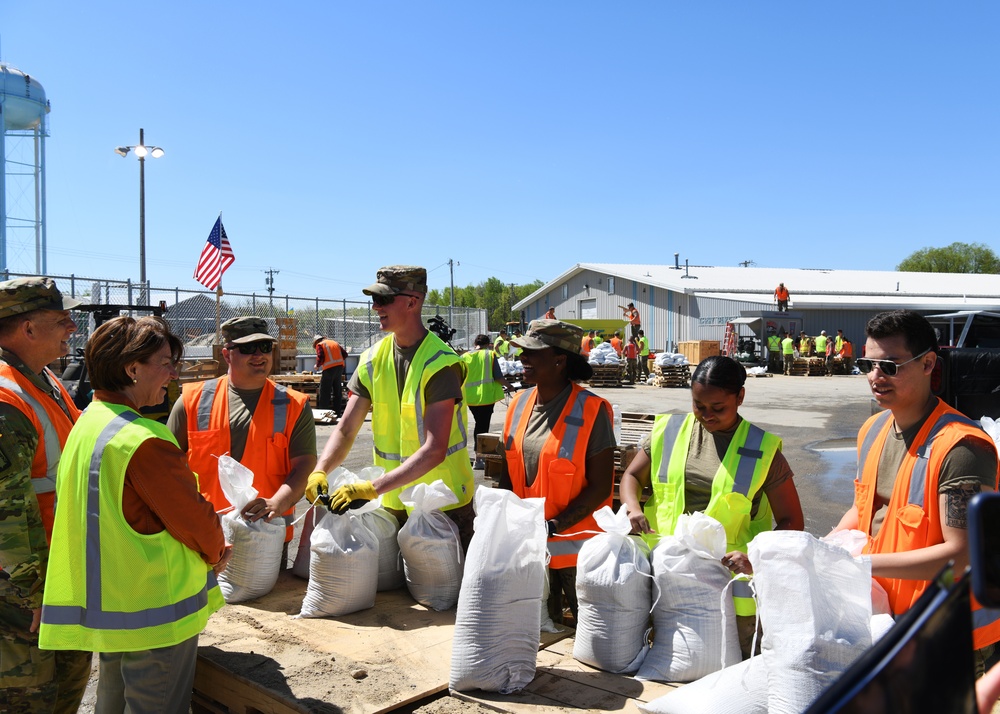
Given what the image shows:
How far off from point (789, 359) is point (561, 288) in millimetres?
16804

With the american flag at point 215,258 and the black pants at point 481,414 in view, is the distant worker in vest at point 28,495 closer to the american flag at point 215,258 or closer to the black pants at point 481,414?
the black pants at point 481,414

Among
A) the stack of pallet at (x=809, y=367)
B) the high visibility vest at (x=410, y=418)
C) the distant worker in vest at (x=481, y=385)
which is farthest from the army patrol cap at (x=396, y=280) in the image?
the stack of pallet at (x=809, y=367)

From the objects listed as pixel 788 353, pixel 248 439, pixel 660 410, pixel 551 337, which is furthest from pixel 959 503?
pixel 788 353

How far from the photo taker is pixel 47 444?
2656 millimetres

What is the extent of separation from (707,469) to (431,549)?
1208 millimetres

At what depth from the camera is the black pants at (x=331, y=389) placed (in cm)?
1352

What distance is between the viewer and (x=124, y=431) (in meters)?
2.11

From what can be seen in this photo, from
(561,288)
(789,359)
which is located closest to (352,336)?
(789,359)

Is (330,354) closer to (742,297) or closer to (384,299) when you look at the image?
(384,299)

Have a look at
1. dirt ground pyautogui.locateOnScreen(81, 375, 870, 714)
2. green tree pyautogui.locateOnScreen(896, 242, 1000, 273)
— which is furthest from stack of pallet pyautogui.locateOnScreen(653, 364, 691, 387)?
green tree pyautogui.locateOnScreen(896, 242, 1000, 273)

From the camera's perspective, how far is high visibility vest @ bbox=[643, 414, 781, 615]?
8.91 feet

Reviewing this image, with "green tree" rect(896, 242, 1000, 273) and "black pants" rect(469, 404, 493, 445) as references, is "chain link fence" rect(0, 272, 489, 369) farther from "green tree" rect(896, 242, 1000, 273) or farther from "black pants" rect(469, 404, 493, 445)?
"green tree" rect(896, 242, 1000, 273)

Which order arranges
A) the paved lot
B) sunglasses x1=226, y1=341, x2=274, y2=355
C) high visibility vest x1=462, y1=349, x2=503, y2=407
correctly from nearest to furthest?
sunglasses x1=226, y1=341, x2=274, y2=355, the paved lot, high visibility vest x1=462, y1=349, x2=503, y2=407

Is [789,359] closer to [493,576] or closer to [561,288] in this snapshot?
[561,288]
